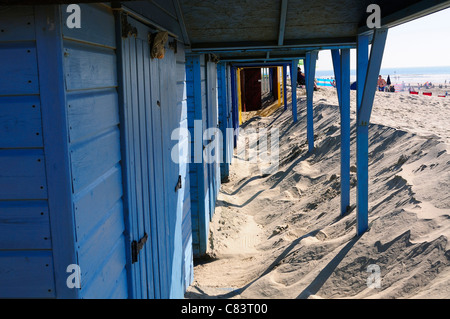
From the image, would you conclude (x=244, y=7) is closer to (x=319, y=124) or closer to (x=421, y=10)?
(x=421, y=10)

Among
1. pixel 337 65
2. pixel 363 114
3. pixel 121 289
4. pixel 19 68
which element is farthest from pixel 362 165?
pixel 19 68

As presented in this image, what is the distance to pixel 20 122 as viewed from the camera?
1.97 meters

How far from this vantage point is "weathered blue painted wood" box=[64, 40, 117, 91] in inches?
80.0

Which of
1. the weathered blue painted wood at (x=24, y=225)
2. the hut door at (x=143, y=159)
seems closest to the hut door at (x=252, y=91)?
the hut door at (x=143, y=159)

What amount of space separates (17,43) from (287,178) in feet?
30.3

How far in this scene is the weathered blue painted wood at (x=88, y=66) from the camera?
203 cm

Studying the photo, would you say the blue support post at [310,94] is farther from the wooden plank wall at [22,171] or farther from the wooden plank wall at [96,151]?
the wooden plank wall at [22,171]

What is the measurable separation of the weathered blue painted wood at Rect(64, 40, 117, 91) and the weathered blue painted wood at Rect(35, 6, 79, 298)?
7 cm

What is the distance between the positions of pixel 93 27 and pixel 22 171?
830 millimetres

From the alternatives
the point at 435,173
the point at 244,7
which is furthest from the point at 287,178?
the point at 244,7

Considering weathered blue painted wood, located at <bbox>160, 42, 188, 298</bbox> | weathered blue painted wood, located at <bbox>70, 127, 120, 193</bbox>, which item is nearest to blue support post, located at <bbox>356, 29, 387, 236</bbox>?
weathered blue painted wood, located at <bbox>160, 42, 188, 298</bbox>

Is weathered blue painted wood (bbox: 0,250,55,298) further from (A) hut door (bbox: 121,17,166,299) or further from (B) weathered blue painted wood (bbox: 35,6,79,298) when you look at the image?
(A) hut door (bbox: 121,17,166,299)

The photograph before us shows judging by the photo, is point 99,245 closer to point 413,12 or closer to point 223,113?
point 413,12

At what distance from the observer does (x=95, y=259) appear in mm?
2295
